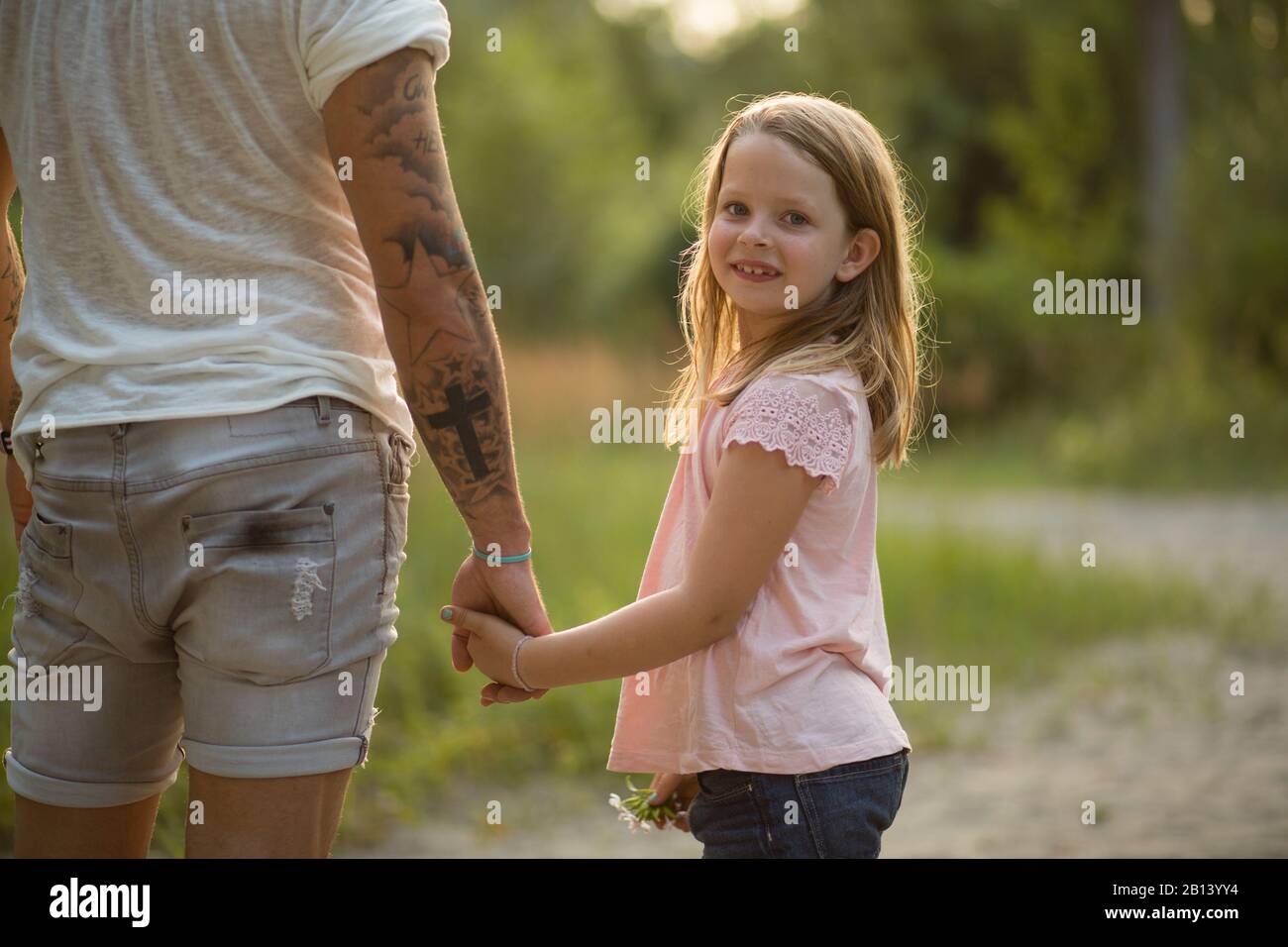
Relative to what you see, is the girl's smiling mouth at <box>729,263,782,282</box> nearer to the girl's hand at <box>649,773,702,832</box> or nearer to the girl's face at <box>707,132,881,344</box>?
the girl's face at <box>707,132,881,344</box>

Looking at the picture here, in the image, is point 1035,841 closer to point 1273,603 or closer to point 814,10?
point 1273,603

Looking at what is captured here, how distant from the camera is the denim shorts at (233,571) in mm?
1695

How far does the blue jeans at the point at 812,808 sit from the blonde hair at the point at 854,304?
1.61 feet

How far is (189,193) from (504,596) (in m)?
0.75

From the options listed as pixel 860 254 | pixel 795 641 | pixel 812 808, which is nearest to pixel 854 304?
pixel 860 254

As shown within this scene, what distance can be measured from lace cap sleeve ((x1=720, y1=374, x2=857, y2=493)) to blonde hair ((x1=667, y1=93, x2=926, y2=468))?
0.15 feet

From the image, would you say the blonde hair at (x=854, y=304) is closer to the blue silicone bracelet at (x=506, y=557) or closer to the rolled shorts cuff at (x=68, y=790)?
the blue silicone bracelet at (x=506, y=557)

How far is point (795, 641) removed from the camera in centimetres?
197

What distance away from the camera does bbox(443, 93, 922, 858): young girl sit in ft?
6.35

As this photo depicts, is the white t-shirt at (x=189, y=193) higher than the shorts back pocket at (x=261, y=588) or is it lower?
higher

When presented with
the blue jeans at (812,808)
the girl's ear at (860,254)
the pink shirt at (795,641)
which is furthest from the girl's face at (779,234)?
the blue jeans at (812,808)

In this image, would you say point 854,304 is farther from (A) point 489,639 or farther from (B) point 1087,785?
(B) point 1087,785
